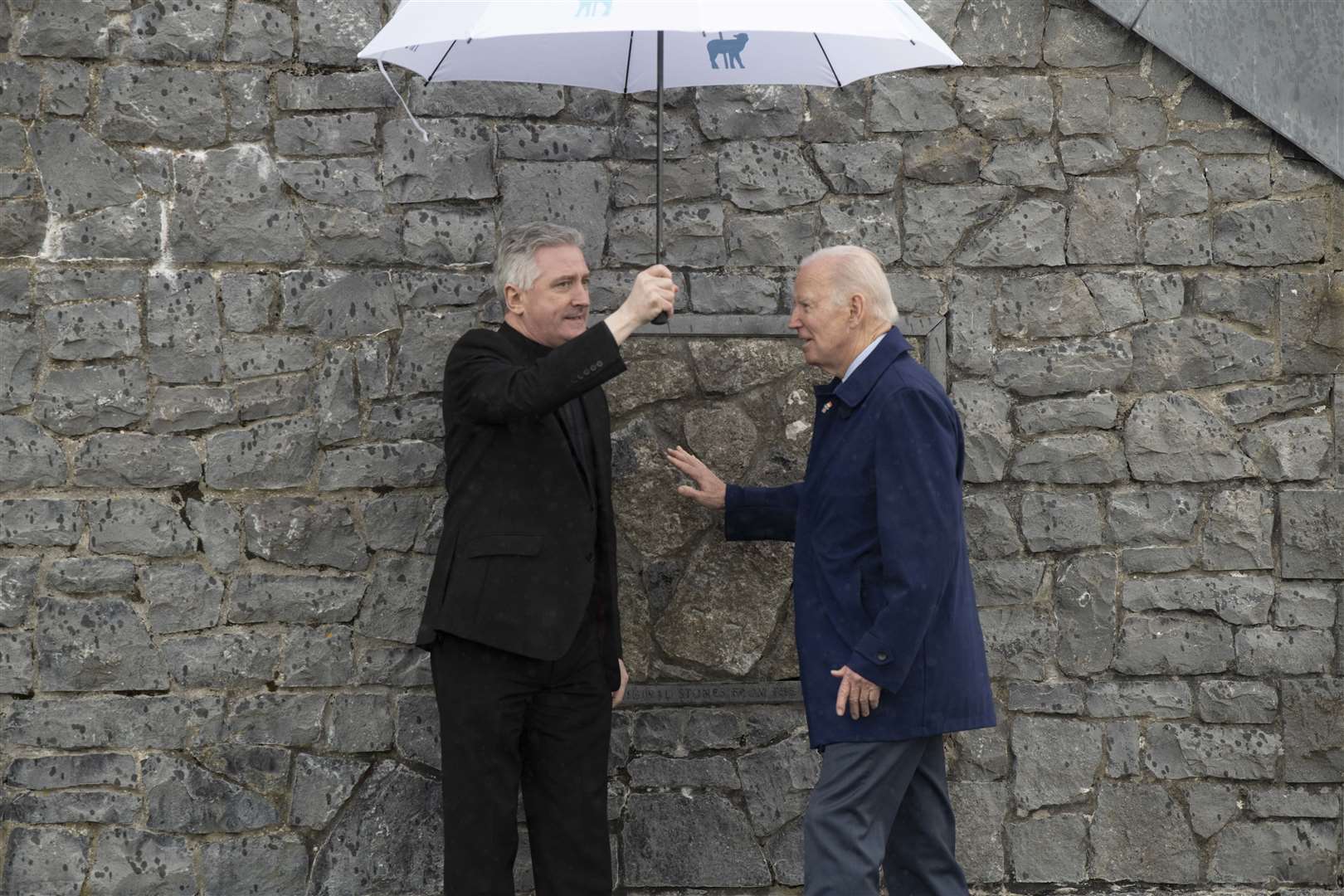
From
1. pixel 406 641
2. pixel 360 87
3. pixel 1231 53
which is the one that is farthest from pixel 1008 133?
pixel 406 641

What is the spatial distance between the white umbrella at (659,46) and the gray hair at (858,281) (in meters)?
0.54

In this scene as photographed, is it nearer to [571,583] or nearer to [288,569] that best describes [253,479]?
[288,569]

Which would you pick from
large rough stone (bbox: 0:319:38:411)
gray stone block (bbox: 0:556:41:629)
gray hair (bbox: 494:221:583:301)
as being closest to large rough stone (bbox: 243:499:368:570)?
gray stone block (bbox: 0:556:41:629)

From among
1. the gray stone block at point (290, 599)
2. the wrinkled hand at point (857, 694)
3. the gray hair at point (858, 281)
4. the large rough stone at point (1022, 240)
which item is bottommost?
the wrinkled hand at point (857, 694)

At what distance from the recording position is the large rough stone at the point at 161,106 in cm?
420

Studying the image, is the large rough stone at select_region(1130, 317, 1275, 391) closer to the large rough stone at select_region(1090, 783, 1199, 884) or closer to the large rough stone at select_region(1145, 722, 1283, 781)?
the large rough stone at select_region(1145, 722, 1283, 781)

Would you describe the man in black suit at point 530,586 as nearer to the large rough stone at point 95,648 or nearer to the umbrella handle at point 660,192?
the umbrella handle at point 660,192

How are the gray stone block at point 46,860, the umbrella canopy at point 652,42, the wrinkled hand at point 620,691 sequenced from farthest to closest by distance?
the gray stone block at point 46,860
the wrinkled hand at point 620,691
the umbrella canopy at point 652,42

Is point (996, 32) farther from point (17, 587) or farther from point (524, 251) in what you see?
point (17, 587)

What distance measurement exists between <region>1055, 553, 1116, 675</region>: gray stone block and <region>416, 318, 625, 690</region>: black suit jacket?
164cm

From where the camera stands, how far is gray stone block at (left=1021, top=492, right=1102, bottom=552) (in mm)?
4422

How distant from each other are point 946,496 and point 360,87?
2252 mm

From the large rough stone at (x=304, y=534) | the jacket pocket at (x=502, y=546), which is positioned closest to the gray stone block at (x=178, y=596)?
the large rough stone at (x=304, y=534)

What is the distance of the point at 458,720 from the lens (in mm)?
3510
